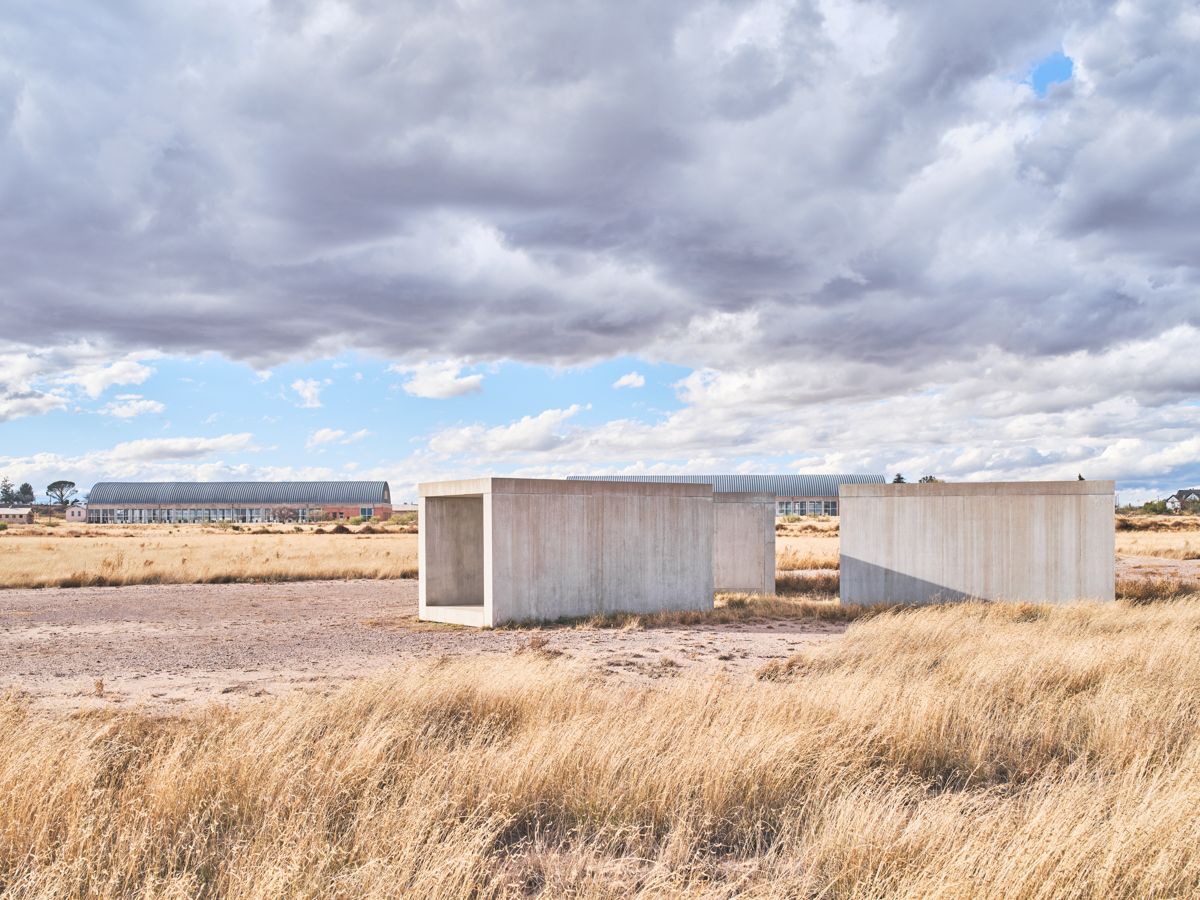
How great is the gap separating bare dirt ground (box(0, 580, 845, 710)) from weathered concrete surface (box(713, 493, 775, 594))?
5.59 metres

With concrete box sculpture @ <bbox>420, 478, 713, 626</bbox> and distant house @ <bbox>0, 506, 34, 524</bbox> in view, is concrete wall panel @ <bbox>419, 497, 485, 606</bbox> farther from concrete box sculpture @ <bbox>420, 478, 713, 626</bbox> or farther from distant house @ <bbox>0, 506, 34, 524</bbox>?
distant house @ <bbox>0, 506, 34, 524</bbox>

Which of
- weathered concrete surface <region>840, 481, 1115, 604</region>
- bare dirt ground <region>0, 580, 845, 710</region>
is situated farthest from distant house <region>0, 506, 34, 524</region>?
weathered concrete surface <region>840, 481, 1115, 604</region>

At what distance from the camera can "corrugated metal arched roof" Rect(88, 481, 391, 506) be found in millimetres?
105188

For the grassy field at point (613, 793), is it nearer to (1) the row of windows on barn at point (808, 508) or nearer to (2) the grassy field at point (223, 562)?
(2) the grassy field at point (223, 562)

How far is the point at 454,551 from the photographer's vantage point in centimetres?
2030

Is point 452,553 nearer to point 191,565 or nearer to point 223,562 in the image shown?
point 191,565

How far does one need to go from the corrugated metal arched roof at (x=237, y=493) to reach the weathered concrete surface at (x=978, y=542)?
92.2 metres

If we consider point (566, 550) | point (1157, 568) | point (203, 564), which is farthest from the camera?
point (1157, 568)

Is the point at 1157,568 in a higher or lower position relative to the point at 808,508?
higher

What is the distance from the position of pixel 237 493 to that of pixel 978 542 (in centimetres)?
10160

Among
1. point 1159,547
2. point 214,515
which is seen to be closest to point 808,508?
point 1159,547

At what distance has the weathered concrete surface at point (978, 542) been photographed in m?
18.3

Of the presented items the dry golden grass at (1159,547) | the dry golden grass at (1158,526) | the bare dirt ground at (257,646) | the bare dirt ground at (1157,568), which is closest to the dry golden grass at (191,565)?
the bare dirt ground at (257,646)

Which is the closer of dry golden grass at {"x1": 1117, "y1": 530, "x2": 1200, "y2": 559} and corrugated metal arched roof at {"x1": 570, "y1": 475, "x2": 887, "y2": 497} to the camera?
dry golden grass at {"x1": 1117, "y1": 530, "x2": 1200, "y2": 559}
